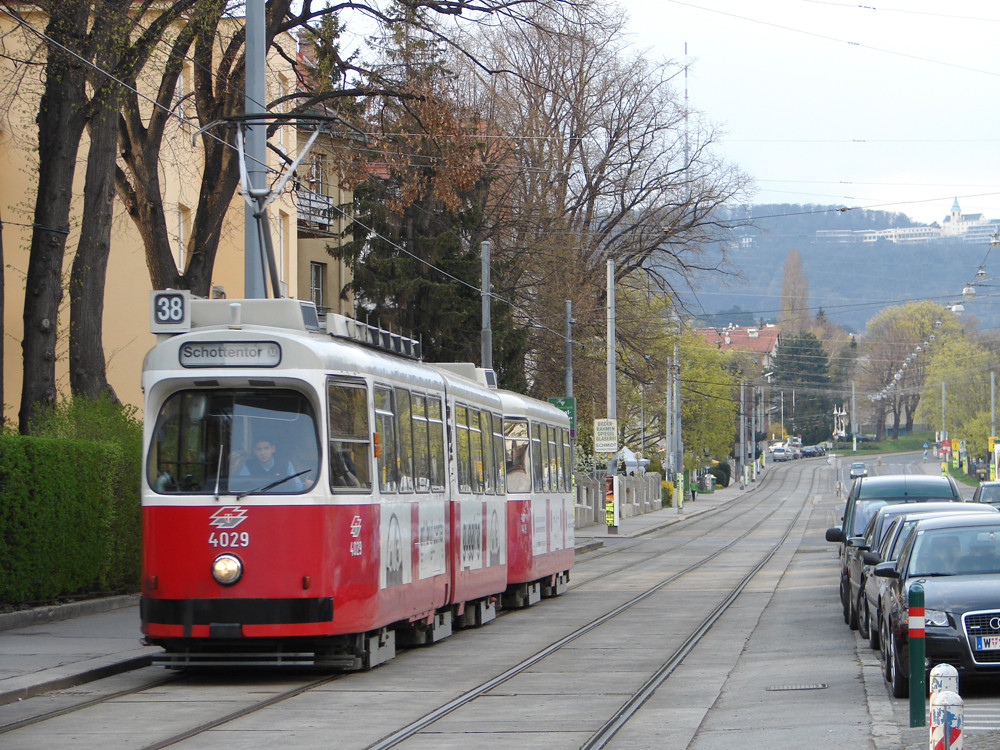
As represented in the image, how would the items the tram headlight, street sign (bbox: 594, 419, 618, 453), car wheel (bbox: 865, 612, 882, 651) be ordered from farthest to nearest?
street sign (bbox: 594, 419, 618, 453), car wheel (bbox: 865, 612, 882, 651), the tram headlight

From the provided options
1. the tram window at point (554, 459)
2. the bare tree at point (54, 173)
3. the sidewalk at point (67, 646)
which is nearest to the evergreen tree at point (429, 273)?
→ the tram window at point (554, 459)

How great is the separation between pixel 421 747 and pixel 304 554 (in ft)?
11.1

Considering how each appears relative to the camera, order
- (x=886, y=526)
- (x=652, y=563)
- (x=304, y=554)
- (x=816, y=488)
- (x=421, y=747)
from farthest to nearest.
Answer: (x=816, y=488), (x=652, y=563), (x=886, y=526), (x=304, y=554), (x=421, y=747)

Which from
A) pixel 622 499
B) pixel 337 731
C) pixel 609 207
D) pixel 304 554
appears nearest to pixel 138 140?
pixel 304 554

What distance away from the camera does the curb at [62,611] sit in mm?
16250

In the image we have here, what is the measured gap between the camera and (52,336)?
796 inches

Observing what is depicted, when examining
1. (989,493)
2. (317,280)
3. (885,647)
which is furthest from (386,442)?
(317,280)

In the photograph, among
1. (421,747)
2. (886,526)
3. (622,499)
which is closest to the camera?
(421,747)

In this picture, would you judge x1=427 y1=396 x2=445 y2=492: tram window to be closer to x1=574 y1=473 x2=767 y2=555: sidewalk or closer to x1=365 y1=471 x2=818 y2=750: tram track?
x1=365 y1=471 x2=818 y2=750: tram track

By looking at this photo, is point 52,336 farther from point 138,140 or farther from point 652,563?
point 652,563

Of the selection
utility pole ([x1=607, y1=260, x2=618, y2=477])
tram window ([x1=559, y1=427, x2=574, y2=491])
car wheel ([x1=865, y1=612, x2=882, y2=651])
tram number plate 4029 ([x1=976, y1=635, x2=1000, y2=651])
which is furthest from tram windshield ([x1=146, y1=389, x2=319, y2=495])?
utility pole ([x1=607, y1=260, x2=618, y2=477])

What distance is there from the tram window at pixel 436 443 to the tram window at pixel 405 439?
87 cm

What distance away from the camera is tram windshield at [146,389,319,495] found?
1272cm

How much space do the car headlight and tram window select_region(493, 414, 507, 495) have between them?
9545mm
